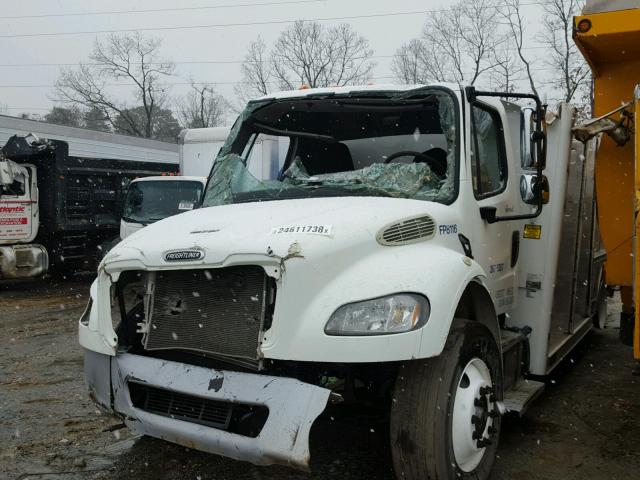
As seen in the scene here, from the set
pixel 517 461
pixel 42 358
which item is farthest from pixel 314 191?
pixel 42 358

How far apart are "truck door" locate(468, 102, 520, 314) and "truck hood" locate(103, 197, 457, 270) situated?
47 centimetres

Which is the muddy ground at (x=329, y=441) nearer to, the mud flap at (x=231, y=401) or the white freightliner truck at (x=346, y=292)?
the white freightliner truck at (x=346, y=292)

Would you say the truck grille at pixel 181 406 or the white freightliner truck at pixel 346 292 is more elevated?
the white freightliner truck at pixel 346 292

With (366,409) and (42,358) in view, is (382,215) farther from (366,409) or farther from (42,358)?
(42,358)

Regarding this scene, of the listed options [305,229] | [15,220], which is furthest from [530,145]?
[15,220]

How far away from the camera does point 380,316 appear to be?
2.90 meters

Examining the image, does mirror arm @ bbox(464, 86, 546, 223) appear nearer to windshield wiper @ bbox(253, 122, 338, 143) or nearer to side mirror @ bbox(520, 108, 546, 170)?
side mirror @ bbox(520, 108, 546, 170)

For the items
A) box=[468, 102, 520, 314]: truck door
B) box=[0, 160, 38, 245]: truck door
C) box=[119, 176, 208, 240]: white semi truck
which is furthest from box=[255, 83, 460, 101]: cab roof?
box=[0, 160, 38, 245]: truck door

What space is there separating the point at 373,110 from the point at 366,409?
2.06 m

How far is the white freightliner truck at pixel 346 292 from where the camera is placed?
115 inches

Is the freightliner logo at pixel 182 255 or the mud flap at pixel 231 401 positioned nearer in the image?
the mud flap at pixel 231 401

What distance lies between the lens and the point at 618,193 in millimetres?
5508

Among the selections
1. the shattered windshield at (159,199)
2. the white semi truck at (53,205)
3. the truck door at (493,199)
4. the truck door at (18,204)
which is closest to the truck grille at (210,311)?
the truck door at (493,199)

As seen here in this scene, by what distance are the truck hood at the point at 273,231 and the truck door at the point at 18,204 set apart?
960 centimetres
